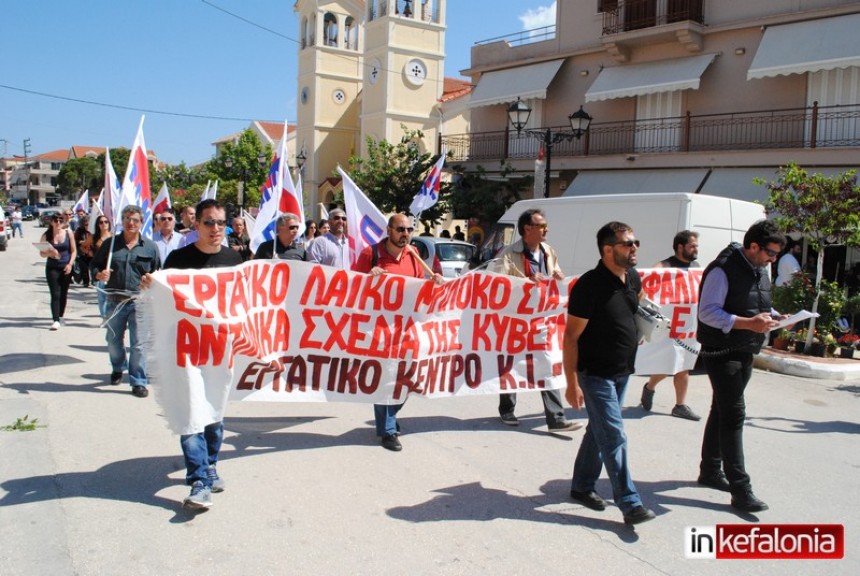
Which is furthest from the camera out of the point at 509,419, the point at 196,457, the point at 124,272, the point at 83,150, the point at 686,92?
the point at 83,150

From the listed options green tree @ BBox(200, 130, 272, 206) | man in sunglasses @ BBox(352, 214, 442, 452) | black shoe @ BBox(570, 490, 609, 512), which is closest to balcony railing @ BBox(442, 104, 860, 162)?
man in sunglasses @ BBox(352, 214, 442, 452)

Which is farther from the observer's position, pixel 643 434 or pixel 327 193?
pixel 327 193

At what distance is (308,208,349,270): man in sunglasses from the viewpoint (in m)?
9.25

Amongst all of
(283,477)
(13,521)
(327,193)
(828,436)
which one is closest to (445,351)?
(283,477)

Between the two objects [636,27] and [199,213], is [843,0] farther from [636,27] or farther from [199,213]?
[199,213]

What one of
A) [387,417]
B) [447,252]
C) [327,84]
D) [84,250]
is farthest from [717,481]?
[327,84]

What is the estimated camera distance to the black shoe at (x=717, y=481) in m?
5.32

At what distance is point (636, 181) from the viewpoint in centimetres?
2102

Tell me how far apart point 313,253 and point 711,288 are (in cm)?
550

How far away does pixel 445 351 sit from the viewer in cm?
632

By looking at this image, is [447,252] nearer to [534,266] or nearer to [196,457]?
[534,266]

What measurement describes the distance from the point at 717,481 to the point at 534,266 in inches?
94.5

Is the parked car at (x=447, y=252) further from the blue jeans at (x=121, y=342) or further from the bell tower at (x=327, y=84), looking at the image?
the bell tower at (x=327, y=84)

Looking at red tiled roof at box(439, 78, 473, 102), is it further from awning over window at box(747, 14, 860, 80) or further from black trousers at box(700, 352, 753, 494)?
black trousers at box(700, 352, 753, 494)
